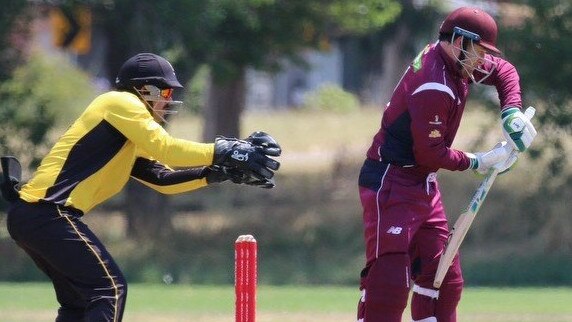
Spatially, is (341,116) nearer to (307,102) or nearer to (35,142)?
(307,102)

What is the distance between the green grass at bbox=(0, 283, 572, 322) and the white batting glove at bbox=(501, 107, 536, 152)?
Result: 441cm

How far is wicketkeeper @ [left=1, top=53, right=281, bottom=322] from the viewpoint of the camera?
7223mm

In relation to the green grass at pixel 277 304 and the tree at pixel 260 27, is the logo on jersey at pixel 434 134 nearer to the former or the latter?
the green grass at pixel 277 304

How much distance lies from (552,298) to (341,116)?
18.2 metres

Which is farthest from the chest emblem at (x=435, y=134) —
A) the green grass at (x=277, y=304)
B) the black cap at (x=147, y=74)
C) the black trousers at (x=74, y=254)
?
the green grass at (x=277, y=304)

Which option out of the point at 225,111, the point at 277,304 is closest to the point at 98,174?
the point at 277,304

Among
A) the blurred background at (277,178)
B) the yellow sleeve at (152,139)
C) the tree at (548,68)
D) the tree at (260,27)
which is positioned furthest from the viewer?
the tree at (548,68)

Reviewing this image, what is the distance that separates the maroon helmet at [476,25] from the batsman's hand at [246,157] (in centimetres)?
138

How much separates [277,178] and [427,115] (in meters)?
16.9

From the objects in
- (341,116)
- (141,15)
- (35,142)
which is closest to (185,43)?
(141,15)

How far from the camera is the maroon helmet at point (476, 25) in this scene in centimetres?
790

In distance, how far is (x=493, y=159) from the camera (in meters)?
8.09

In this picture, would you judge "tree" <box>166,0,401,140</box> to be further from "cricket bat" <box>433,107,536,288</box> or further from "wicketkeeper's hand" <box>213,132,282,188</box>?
"wicketkeeper's hand" <box>213,132,282,188</box>

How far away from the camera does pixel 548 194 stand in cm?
2095
